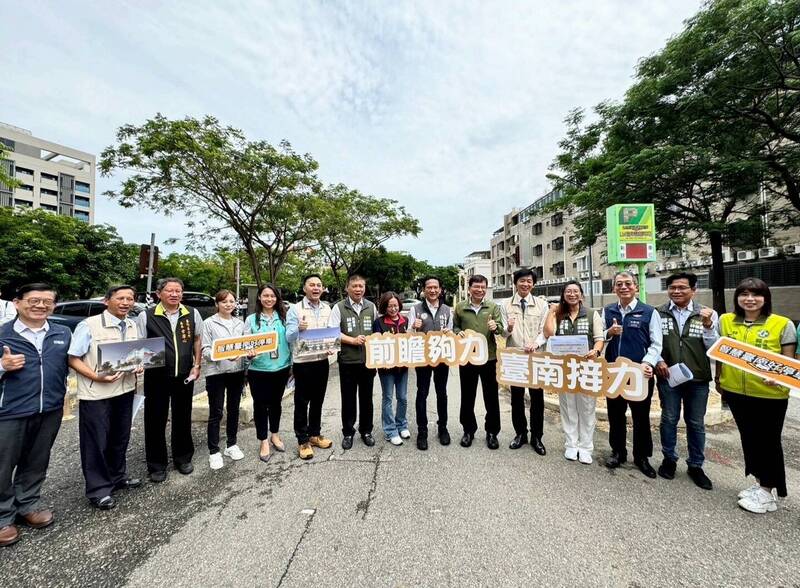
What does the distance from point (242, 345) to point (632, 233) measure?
8.23 meters

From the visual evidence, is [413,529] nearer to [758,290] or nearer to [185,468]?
[185,468]

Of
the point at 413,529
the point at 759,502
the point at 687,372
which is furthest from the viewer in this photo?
the point at 687,372

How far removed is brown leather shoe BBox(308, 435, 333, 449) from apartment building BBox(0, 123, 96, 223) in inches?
2333

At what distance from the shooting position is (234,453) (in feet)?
12.3

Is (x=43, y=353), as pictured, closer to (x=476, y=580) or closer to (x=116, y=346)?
(x=116, y=346)

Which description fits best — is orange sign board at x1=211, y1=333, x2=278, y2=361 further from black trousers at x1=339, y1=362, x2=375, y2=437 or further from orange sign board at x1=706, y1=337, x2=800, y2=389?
orange sign board at x1=706, y1=337, x2=800, y2=389

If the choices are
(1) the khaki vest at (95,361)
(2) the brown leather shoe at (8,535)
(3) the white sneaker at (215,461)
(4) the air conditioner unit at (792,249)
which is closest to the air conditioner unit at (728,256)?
(4) the air conditioner unit at (792,249)

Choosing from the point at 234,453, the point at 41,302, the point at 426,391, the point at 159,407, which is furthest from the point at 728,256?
the point at 41,302

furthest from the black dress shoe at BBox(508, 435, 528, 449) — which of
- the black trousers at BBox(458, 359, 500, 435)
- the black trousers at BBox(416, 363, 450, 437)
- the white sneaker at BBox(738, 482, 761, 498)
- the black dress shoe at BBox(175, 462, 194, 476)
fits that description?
the black dress shoe at BBox(175, 462, 194, 476)

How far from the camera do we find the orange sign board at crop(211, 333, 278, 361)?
11.2ft

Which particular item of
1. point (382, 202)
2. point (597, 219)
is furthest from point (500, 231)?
point (597, 219)

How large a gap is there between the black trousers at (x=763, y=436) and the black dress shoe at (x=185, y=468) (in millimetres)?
4983

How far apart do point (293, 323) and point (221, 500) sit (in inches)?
65.8

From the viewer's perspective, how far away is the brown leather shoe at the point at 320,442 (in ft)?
13.1
